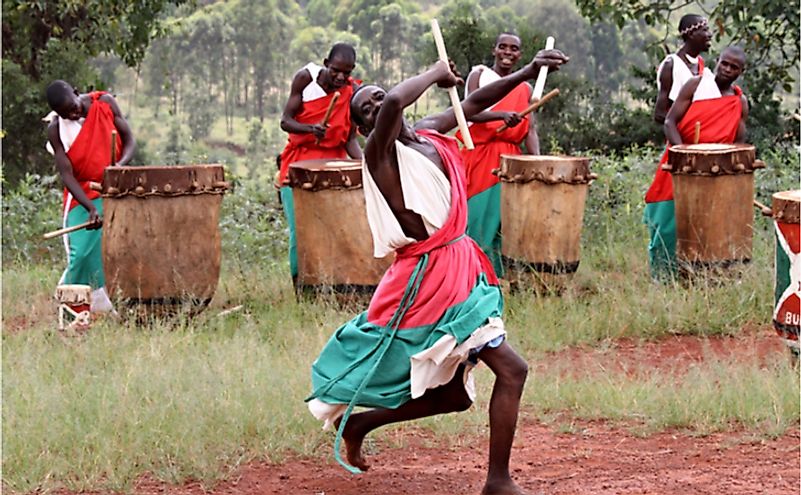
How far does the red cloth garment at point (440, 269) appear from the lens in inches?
175

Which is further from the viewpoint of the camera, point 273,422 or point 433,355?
point 273,422

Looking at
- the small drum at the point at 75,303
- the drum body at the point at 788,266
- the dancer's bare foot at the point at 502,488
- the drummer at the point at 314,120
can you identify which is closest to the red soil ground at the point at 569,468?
the dancer's bare foot at the point at 502,488

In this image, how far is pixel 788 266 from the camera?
6129 millimetres

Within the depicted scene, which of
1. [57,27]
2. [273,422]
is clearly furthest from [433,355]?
[57,27]

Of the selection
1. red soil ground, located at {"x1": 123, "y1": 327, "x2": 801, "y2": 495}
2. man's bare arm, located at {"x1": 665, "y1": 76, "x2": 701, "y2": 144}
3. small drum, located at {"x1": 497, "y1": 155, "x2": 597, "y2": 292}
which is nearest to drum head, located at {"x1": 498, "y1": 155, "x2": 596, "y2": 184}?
small drum, located at {"x1": 497, "y1": 155, "x2": 597, "y2": 292}

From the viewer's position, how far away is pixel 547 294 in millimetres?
7898

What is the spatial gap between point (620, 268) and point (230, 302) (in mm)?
2739

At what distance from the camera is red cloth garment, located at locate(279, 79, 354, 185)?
8.01 meters

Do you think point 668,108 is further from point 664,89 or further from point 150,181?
point 150,181

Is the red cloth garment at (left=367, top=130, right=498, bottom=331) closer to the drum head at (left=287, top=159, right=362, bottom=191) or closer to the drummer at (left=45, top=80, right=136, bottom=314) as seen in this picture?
the drum head at (left=287, top=159, right=362, bottom=191)

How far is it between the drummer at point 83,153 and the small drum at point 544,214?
2.37m

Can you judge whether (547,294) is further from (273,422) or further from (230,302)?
(273,422)

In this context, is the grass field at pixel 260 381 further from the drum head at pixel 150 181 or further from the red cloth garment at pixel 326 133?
the red cloth garment at pixel 326 133

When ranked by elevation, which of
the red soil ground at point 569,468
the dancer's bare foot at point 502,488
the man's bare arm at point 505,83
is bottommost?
the red soil ground at point 569,468
